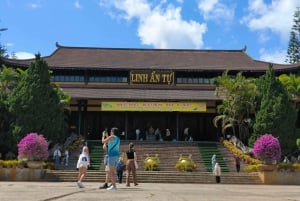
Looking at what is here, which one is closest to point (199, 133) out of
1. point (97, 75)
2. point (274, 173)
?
point (97, 75)

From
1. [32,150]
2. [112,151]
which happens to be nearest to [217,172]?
[32,150]

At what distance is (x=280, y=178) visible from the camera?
25.8 metres

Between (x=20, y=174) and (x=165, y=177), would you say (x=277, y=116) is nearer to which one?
(x=165, y=177)

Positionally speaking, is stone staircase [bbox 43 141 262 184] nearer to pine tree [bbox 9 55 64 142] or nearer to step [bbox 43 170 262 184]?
step [bbox 43 170 262 184]

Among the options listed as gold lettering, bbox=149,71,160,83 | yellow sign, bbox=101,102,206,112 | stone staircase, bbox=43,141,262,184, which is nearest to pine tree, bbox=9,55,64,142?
stone staircase, bbox=43,141,262,184

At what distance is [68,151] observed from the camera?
33.0 meters

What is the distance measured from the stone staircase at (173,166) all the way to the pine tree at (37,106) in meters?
3.48

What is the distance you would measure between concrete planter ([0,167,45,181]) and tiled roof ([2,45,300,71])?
17272 millimetres

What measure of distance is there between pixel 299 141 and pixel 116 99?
46.2ft

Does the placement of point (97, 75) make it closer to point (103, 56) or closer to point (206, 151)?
point (103, 56)

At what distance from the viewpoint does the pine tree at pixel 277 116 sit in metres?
32.8

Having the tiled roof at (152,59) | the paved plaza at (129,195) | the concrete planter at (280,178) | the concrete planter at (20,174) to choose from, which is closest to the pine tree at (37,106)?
the concrete planter at (20,174)

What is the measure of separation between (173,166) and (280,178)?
7.55 m

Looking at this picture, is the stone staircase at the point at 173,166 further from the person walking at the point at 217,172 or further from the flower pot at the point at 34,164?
the flower pot at the point at 34,164
